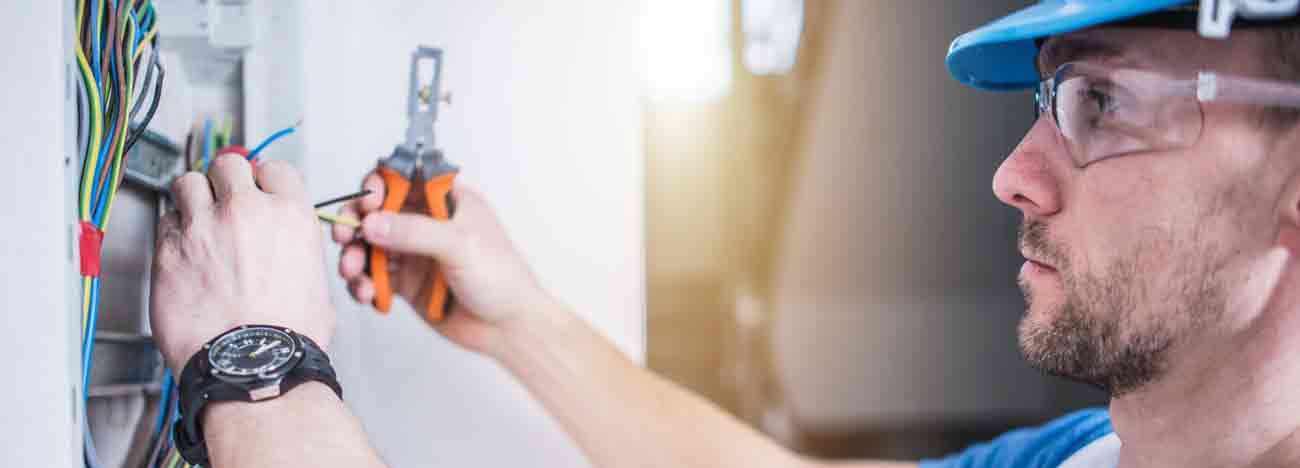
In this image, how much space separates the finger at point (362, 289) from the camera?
2.90 ft

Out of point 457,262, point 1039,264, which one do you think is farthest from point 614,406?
point 1039,264

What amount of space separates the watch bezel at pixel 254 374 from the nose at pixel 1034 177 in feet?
1.80

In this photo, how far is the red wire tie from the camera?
613 millimetres

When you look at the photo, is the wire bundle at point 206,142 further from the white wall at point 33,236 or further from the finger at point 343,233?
the white wall at point 33,236

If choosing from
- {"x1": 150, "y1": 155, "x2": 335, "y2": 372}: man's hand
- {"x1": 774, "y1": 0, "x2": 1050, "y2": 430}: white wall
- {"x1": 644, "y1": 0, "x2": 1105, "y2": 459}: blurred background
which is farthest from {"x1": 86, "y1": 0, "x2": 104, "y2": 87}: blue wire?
{"x1": 774, "y1": 0, "x2": 1050, "y2": 430}: white wall

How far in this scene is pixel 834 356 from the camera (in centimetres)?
200

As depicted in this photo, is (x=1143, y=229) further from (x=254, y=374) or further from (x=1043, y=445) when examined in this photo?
(x=254, y=374)

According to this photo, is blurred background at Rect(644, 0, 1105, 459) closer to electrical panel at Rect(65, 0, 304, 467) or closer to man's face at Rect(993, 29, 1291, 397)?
electrical panel at Rect(65, 0, 304, 467)

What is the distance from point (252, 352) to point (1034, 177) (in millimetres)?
595

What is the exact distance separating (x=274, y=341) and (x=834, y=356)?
4.87 ft

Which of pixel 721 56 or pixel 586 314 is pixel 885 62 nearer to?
pixel 721 56

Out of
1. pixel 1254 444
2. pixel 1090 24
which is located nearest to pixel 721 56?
pixel 1090 24

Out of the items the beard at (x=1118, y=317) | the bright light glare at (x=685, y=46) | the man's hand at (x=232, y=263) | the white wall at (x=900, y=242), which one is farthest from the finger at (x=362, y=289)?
the white wall at (x=900, y=242)

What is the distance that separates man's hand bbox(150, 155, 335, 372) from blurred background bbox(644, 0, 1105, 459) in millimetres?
729
